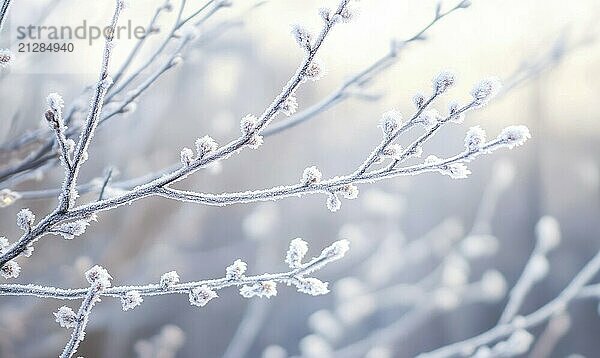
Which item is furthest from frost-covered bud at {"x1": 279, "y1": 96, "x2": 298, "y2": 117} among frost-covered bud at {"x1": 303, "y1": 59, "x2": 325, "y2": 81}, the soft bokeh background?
the soft bokeh background

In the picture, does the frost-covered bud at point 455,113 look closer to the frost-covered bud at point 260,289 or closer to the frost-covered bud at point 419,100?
the frost-covered bud at point 419,100

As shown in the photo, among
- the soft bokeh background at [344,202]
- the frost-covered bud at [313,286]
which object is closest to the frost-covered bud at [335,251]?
the frost-covered bud at [313,286]

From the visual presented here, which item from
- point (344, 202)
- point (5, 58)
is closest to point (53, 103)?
point (5, 58)

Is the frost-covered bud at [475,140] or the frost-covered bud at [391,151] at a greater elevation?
the frost-covered bud at [391,151]

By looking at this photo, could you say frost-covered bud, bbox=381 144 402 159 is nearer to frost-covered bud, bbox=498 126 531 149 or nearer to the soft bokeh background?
frost-covered bud, bbox=498 126 531 149

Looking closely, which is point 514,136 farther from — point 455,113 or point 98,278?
point 98,278

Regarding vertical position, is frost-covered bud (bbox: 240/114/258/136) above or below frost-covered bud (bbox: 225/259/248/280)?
above
